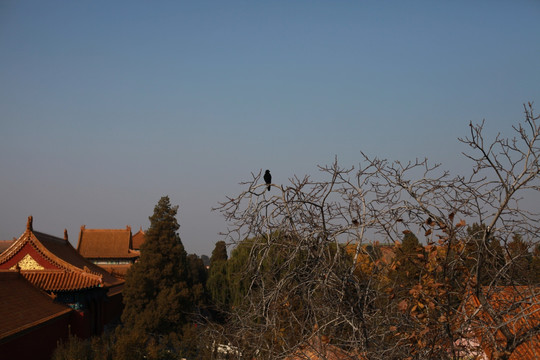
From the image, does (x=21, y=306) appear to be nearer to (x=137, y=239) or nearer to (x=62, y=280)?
(x=62, y=280)

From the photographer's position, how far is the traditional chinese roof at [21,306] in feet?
35.7

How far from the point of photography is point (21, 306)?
40.2ft

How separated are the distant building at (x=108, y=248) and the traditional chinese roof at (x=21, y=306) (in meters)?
18.7

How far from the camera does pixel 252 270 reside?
3371 millimetres

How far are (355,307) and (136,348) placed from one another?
9.07 metres

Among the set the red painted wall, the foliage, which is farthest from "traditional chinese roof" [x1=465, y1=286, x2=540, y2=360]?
the red painted wall

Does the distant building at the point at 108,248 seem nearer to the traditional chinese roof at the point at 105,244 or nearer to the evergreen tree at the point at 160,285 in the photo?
the traditional chinese roof at the point at 105,244

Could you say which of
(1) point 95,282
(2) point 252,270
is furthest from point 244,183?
(1) point 95,282

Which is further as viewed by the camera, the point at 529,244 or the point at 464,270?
the point at 464,270

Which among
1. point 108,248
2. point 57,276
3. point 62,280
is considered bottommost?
point 62,280

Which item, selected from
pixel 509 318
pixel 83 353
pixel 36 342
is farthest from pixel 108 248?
pixel 509 318

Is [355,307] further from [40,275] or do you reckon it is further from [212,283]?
[212,283]

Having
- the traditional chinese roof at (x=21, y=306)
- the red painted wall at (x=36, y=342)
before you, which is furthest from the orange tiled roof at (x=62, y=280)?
the red painted wall at (x=36, y=342)

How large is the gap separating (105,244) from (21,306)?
72.6ft
